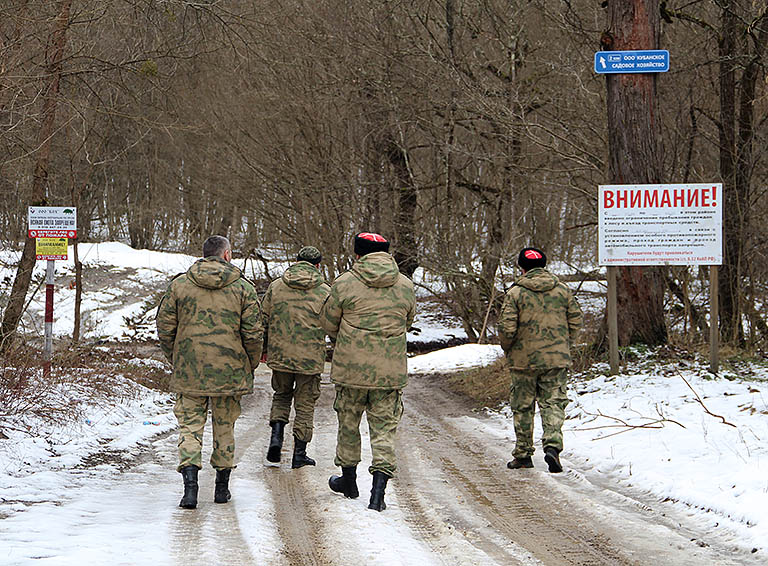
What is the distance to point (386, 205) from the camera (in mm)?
25344

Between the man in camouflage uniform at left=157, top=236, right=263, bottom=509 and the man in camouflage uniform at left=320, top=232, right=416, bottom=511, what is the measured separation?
748 millimetres

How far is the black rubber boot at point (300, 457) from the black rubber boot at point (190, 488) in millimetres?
1857

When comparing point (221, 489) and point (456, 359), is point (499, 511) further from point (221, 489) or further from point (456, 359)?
point (456, 359)

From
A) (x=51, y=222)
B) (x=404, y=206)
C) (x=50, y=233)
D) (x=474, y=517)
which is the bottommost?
(x=474, y=517)

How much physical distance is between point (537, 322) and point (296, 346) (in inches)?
93.2

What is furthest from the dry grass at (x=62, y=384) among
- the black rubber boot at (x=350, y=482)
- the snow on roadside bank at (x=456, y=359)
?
the snow on roadside bank at (x=456, y=359)

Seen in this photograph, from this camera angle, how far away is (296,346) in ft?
28.0

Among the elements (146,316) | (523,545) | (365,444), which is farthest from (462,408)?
(146,316)

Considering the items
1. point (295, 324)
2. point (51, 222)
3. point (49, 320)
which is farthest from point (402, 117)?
point (295, 324)

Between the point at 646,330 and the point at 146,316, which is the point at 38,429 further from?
the point at 146,316

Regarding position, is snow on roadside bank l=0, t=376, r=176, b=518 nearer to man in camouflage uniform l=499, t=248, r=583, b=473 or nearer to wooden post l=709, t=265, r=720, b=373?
man in camouflage uniform l=499, t=248, r=583, b=473

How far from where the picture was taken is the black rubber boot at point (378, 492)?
21.4ft

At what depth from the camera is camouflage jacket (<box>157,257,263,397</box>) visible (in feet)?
22.4

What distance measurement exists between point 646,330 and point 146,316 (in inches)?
854
